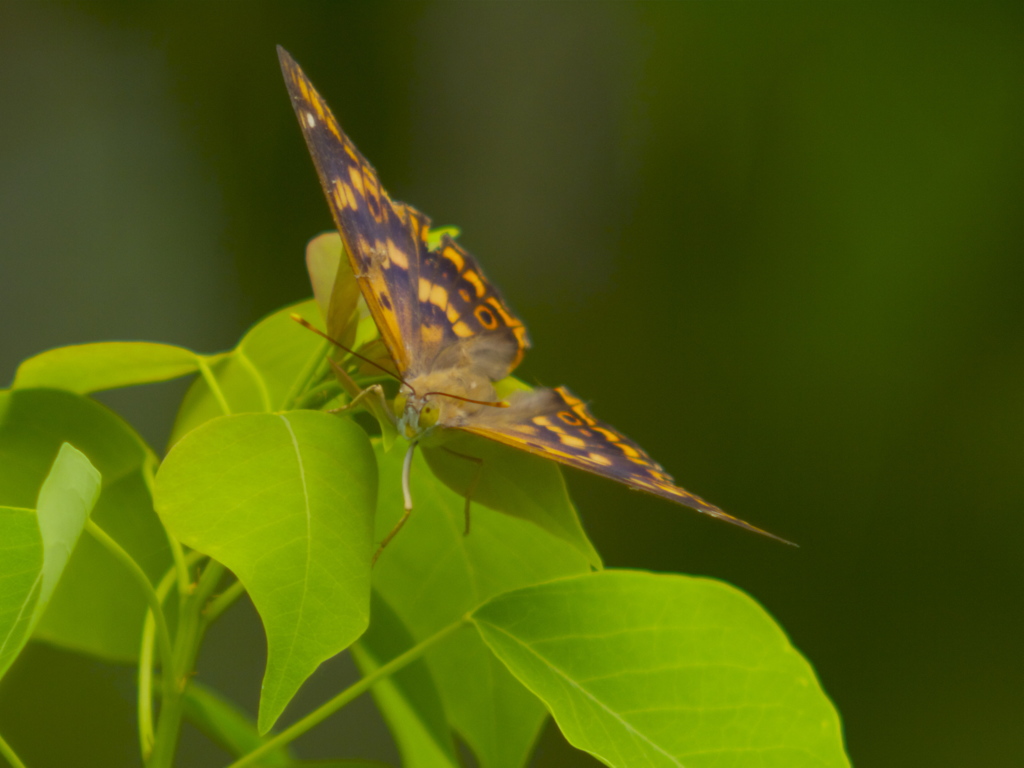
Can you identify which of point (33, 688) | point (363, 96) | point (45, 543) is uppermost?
point (363, 96)

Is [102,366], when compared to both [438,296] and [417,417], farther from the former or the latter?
[438,296]

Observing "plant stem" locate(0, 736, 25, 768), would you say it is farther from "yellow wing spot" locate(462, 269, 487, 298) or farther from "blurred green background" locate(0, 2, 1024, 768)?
"blurred green background" locate(0, 2, 1024, 768)

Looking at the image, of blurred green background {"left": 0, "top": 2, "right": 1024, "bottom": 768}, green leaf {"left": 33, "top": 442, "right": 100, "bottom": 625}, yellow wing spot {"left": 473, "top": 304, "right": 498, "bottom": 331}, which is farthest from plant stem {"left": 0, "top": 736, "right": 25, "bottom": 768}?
blurred green background {"left": 0, "top": 2, "right": 1024, "bottom": 768}

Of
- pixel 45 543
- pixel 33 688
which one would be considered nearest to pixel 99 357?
pixel 45 543

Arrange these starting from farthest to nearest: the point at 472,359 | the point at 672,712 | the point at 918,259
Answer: the point at 918,259 < the point at 472,359 < the point at 672,712

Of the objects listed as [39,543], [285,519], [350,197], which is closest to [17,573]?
[39,543]

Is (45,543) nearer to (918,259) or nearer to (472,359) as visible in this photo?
(472,359)
